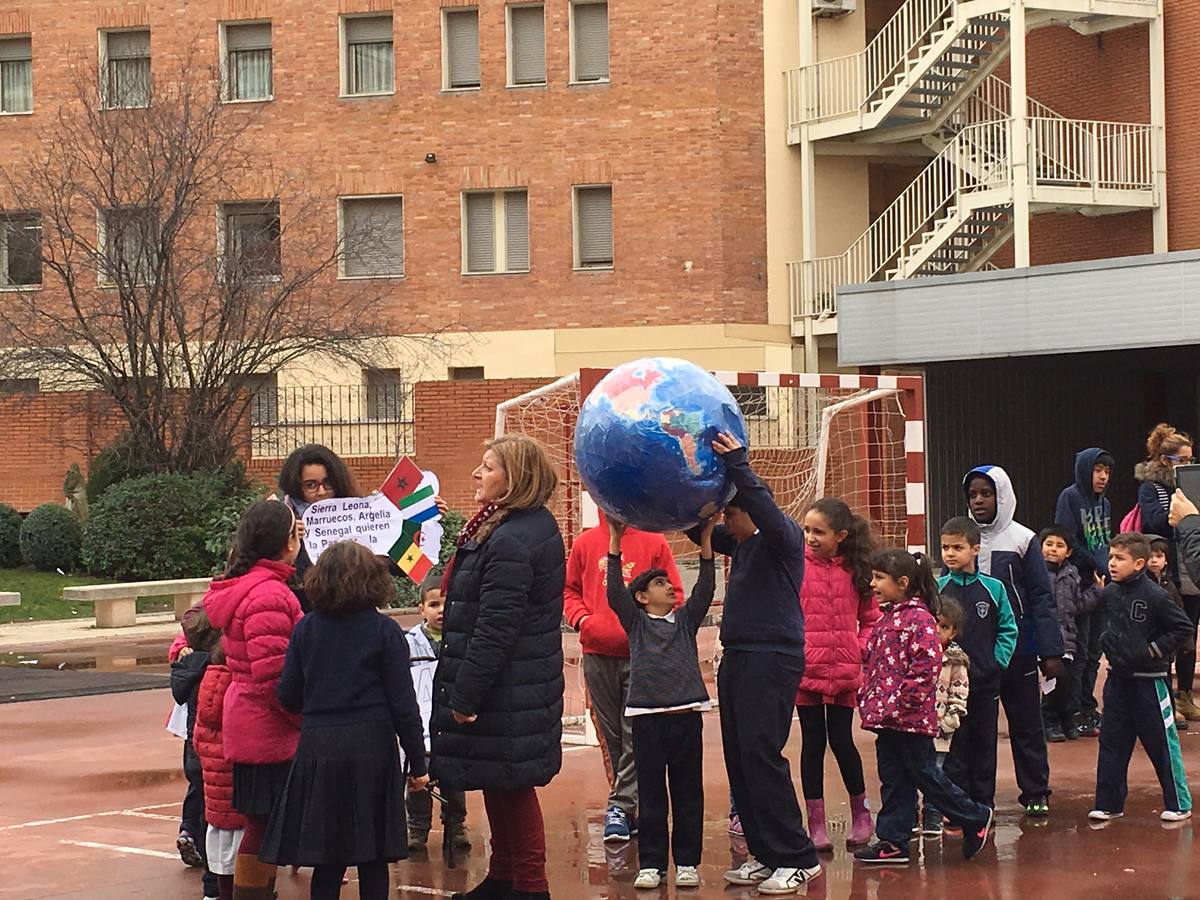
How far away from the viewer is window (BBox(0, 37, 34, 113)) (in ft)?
126

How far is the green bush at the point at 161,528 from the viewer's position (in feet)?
92.4

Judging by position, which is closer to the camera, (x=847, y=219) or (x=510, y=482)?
(x=510, y=482)

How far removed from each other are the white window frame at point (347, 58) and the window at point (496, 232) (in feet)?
8.60

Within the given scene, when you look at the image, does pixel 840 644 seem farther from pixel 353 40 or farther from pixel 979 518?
pixel 353 40

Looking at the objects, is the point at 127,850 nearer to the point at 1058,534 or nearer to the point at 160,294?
the point at 1058,534

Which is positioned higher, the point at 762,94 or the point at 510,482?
the point at 762,94

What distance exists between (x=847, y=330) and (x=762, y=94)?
7064mm

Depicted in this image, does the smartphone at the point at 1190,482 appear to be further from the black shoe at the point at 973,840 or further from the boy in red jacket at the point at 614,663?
the boy in red jacket at the point at 614,663

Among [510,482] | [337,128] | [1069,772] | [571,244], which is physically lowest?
[1069,772]

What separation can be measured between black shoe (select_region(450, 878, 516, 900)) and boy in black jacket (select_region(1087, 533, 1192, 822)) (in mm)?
3450

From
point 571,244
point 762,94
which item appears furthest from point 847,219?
point 571,244

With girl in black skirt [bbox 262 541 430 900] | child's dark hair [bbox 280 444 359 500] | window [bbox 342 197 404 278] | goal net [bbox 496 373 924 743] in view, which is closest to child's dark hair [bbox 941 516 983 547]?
child's dark hair [bbox 280 444 359 500]

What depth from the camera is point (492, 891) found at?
8141mm

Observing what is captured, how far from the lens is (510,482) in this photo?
7.89 meters
